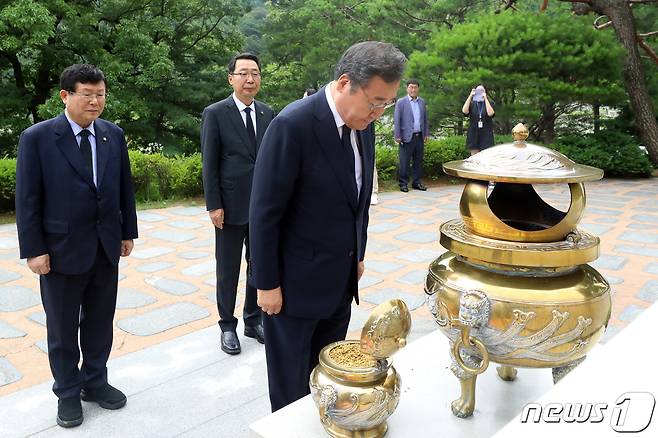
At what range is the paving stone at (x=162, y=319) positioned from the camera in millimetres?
3645

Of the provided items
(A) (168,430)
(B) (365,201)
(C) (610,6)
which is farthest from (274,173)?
(C) (610,6)

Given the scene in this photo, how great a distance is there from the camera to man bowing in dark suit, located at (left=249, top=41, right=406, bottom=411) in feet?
5.89

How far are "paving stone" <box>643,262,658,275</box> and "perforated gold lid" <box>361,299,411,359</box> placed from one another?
13.4 ft

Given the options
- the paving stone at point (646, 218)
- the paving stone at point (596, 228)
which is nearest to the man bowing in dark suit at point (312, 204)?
the paving stone at point (596, 228)

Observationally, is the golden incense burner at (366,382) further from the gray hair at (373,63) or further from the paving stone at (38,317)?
the paving stone at (38,317)

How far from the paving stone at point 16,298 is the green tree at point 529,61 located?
8021mm

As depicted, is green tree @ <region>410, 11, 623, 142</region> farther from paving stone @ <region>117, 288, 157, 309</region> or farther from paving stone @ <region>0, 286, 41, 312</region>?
paving stone @ <region>0, 286, 41, 312</region>

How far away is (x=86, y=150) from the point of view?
2523mm

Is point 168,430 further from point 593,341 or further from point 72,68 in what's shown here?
point 593,341

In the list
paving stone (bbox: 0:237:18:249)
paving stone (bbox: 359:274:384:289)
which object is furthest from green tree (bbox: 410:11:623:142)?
paving stone (bbox: 0:237:18:249)

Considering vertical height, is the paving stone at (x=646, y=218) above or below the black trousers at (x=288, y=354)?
below

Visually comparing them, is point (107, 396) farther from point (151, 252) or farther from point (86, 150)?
point (151, 252)

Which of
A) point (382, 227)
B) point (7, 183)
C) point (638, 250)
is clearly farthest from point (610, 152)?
point (7, 183)

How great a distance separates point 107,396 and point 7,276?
8.50ft
